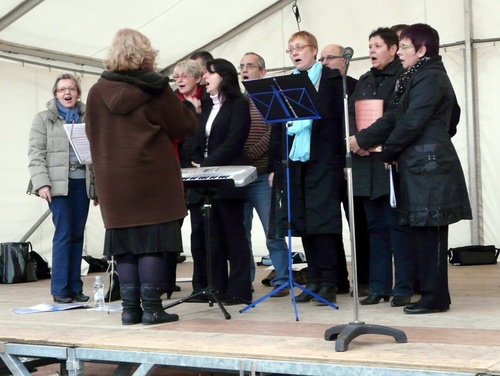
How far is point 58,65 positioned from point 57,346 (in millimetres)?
5162

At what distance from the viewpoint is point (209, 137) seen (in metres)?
5.13

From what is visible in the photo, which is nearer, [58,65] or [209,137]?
[209,137]

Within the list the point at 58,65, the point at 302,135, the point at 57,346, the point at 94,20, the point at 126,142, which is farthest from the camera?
the point at 58,65

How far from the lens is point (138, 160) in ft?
13.6

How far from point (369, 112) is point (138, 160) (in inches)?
57.2

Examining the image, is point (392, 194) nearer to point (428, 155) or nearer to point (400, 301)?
point (428, 155)

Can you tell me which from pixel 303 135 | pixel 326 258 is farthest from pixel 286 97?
pixel 326 258

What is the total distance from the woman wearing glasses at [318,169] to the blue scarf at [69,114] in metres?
1.54

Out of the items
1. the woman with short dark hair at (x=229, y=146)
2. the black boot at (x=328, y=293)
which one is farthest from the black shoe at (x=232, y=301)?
the black boot at (x=328, y=293)

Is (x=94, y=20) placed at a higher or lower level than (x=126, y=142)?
higher

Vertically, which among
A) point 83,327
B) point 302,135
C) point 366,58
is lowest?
point 83,327

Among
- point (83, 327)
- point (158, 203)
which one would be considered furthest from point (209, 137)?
point (83, 327)

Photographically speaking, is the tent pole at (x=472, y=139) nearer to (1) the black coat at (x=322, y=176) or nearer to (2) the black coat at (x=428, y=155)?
(1) the black coat at (x=322, y=176)

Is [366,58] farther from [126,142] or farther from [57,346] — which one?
[57,346]
